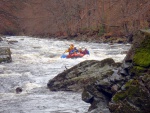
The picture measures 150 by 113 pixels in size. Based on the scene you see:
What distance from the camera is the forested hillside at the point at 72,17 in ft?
103

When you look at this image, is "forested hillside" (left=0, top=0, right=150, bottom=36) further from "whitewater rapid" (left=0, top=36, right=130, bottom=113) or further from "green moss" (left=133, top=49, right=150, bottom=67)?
"green moss" (left=133, top=49, right=150, bottom=67)

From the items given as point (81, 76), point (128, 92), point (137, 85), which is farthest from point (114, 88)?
point (81, 76)

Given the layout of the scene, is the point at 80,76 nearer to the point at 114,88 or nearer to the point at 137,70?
the point at 114,88

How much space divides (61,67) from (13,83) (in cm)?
381

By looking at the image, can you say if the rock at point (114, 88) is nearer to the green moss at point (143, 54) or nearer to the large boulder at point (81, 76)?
the green moss at point (143, 54)

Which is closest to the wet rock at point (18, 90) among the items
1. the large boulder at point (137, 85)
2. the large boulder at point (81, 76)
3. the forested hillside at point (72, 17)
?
the large boulder at point (81, 76)

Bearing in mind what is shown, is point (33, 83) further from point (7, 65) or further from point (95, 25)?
point (95, 25)

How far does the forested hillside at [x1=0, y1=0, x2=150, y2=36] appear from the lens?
1232 inches

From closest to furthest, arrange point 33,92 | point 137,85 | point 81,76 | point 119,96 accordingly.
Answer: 1. point 137,85
2. point 119,96
3. point 33,92
4. point 81,76

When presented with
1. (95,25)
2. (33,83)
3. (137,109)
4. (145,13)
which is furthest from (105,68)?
(95,25)

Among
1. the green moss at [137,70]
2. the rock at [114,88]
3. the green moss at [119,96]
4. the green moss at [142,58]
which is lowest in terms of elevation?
the green moss at [119,96]

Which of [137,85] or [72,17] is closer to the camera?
[137,85]

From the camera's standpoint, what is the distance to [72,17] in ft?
134

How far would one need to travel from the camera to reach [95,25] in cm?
3556
